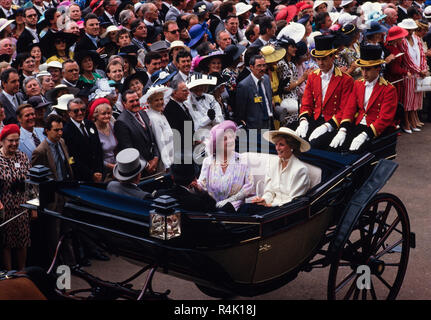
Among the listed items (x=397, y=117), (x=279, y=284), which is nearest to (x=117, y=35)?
(x=397, y=117)

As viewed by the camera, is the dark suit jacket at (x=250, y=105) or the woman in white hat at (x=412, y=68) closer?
the dark suit jacket at (x=250, y=105)

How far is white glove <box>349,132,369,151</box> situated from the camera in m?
5.77

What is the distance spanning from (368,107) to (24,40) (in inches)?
204

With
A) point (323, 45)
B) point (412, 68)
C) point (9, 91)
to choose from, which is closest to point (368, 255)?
point (323, 45)

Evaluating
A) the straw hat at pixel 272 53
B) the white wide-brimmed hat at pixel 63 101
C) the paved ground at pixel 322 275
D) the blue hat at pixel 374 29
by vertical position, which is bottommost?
the paved ground at pixel 322 275

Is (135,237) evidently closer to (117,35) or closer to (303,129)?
(303,129)

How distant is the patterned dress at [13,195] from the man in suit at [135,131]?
123 centimetres

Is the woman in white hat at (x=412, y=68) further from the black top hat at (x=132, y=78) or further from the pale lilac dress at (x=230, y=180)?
the pale lilac dress at (x=230, y=180)

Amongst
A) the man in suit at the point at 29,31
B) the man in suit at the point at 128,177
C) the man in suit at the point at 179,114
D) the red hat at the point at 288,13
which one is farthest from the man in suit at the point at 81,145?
the red hat at the point at 288,13

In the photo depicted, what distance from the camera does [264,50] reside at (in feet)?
29.1

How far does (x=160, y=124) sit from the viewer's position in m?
6.99

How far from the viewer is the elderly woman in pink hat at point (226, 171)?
5398 mm

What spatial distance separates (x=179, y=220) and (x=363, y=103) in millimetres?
3137

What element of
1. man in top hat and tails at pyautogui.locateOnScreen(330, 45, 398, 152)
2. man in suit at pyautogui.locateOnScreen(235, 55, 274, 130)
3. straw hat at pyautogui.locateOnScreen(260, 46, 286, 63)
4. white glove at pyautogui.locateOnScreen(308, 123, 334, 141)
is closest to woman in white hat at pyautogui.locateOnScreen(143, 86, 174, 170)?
man in suit at pyautogui.locateOnScreen(235, 55, 274, 130)
